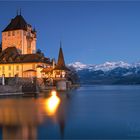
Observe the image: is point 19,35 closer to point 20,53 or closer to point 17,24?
point 17,24

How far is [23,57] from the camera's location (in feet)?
240

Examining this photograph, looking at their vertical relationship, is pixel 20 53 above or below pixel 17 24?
below

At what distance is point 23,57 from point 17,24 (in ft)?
32.8

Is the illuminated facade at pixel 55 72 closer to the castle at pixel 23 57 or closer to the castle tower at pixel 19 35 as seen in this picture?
the castle at pixel 23 57

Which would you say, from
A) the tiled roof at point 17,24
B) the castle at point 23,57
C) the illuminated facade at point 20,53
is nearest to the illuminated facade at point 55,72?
the castle at point 23,57

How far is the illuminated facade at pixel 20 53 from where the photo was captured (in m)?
70.6

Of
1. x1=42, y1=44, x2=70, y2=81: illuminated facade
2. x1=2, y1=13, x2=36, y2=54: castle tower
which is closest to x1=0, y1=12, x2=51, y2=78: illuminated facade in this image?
x1=2, y1=13, x2=36, y2=54: castle tower

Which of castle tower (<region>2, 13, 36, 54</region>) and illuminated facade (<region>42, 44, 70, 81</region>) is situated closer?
illuminated facade (<region>42, 44, 70, 81</region>)

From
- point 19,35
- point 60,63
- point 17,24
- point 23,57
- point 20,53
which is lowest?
point 60,63

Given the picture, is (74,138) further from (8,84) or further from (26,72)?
(26,72)

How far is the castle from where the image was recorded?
70625 mm

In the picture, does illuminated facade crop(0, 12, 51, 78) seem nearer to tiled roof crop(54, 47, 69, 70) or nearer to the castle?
the castle

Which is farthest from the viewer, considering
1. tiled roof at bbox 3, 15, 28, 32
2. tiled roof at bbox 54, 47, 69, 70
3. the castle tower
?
tiled roof at bbox 3, 15, 28, 32

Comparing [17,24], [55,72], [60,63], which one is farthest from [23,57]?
[17,24]
